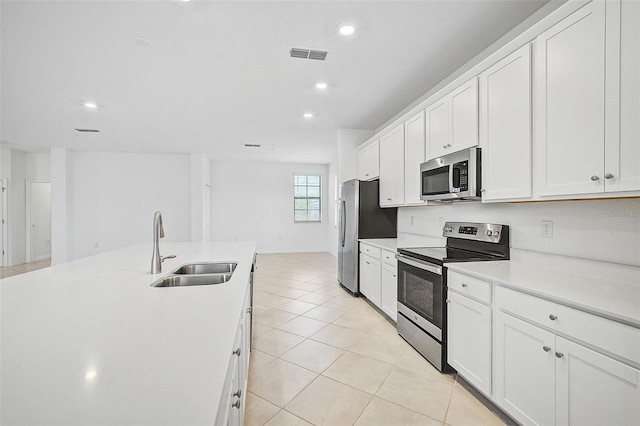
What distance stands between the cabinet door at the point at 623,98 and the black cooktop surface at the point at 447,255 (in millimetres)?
1032

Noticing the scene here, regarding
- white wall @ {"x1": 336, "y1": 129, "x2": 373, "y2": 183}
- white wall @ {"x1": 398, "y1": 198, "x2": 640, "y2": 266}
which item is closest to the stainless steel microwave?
white wall @ {"x1": 398, "y1": 198, "x2": 640, "y2": 266}

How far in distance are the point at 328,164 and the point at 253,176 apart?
2229 millimetres

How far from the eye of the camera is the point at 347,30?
2.39m

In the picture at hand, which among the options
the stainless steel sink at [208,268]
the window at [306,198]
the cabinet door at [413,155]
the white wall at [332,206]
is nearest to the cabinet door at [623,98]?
the cabinet door at [413,155]

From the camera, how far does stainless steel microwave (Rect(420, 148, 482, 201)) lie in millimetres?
2344

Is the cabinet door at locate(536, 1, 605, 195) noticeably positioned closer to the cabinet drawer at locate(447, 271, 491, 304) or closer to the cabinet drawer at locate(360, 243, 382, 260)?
the cabinet drawer at locate(447, 271, 491, 304)

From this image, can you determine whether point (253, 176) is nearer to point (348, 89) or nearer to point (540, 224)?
point (348, 89)

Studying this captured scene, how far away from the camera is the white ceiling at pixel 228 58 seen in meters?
2.20

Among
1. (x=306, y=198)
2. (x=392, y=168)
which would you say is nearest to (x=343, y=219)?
(x=392, y=168)

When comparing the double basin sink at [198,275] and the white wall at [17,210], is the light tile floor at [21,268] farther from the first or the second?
the double basin sink at [198,275]

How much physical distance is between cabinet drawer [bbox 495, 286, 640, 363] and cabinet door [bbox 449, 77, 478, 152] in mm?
1261

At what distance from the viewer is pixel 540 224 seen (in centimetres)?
211

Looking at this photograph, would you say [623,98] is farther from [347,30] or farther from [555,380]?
[347,30]

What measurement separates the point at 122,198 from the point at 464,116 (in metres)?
8.14
